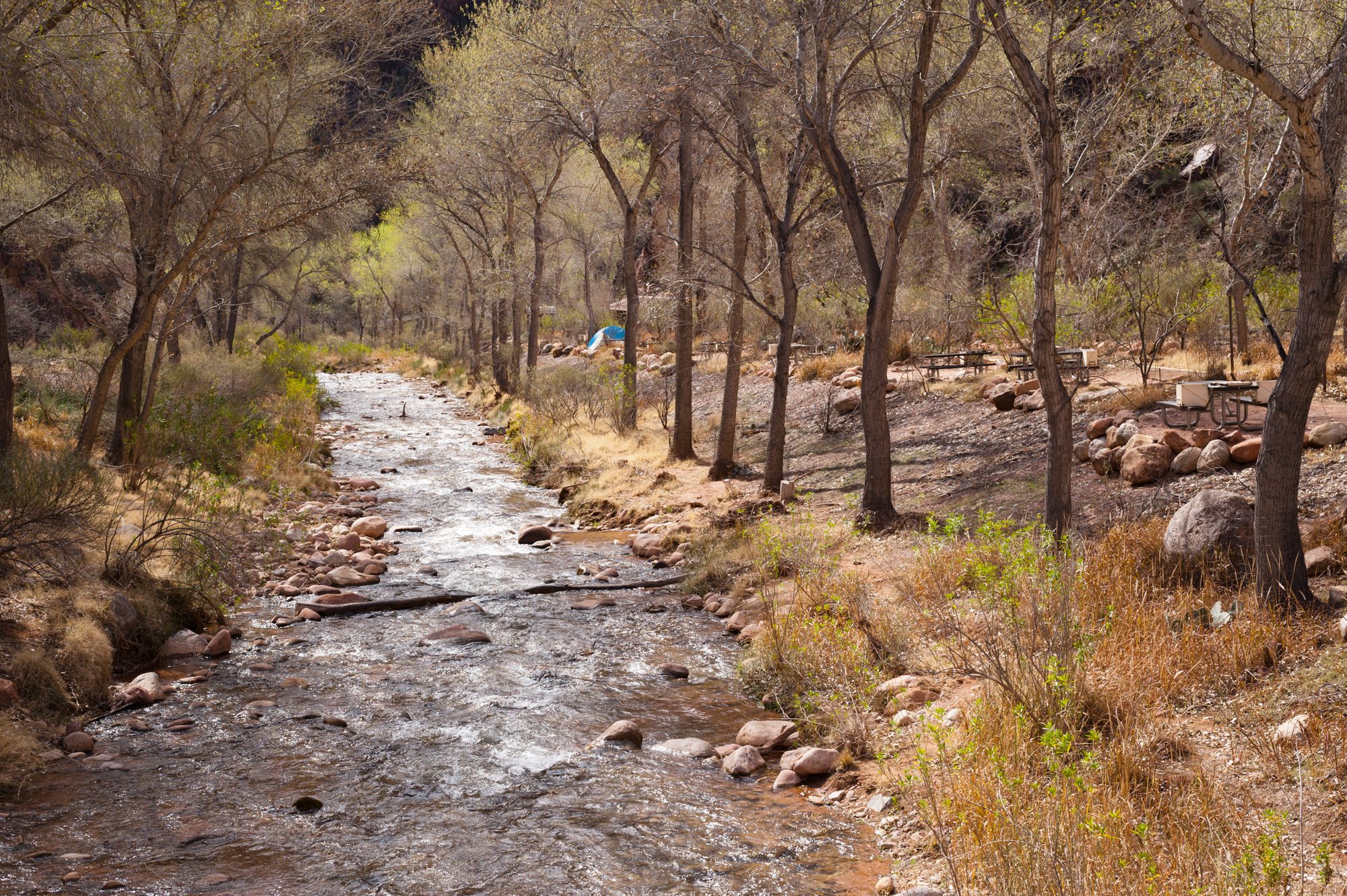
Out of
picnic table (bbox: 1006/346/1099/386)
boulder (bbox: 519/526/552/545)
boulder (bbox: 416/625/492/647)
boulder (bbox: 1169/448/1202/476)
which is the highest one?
picnic table (bbox: 1006/346/1099/386)

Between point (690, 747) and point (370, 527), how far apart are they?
7618mm

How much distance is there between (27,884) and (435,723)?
2.67m

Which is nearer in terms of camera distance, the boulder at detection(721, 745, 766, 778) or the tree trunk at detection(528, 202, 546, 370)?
the boulder at detection(721, 745, 766, 778)

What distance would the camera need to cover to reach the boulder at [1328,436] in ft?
32.1

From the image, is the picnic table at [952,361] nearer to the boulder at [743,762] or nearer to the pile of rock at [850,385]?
the pile of rock at [850,385]

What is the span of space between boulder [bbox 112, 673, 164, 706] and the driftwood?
2257 mm

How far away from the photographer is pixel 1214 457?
32.5 feet

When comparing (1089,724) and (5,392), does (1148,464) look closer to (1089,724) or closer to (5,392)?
(1089,724)

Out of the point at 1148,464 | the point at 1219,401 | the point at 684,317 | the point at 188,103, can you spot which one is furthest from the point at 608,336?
the point at 1148,464

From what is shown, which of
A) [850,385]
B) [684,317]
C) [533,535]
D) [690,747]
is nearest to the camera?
[690,747]

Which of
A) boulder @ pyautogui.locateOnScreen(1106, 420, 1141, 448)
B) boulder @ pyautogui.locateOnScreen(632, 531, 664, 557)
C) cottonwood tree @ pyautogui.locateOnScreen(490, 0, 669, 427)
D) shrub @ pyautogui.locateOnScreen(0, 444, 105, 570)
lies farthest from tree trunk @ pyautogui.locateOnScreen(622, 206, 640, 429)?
shrub @ pyautogui.locateOnScreen(0, 444, 105, 570)

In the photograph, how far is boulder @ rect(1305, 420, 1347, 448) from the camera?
386 inches

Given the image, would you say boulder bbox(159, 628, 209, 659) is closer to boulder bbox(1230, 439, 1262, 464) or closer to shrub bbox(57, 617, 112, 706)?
shrub bbox(57, 617, 112, 706)

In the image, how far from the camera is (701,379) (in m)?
25.2
